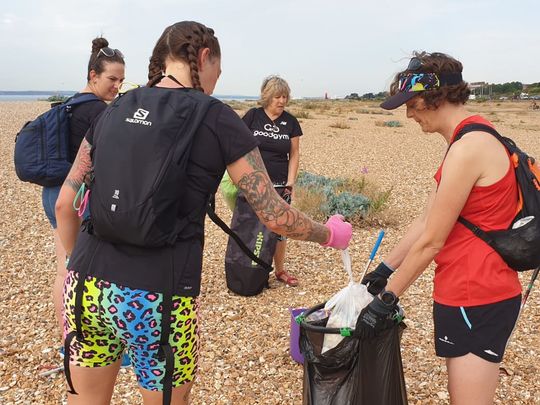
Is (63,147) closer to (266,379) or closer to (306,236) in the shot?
(306,236)

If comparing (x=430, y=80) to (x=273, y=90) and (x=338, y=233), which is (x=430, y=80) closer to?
(x=338, y=233)

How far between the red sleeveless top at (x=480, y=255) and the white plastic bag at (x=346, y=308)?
12.6 inches

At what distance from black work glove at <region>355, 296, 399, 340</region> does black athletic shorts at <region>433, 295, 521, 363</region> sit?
272 mm

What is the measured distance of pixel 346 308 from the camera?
2.07 m

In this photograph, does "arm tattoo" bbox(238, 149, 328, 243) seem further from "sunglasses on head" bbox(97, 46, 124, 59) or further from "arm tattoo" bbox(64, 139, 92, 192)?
"sunglasses on head" bbox(97, 46, 124, 59)

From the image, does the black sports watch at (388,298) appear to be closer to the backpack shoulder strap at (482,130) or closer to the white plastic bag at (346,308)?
the white plastic bag at (346,308)

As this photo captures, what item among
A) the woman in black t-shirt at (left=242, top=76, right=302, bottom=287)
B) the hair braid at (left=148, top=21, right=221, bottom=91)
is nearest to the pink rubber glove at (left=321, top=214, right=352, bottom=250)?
the hair braid at (left=148, top=21, right=221, bottom=91)

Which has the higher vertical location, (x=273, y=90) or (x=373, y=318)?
(x=273, y=90)

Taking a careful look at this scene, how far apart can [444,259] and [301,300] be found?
278 centimetres

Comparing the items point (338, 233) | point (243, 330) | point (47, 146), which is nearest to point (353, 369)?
point (338, 233)

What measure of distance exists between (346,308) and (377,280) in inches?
10.2

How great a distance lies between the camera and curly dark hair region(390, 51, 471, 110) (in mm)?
2008

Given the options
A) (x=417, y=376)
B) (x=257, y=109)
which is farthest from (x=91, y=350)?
(x=257, y=109)

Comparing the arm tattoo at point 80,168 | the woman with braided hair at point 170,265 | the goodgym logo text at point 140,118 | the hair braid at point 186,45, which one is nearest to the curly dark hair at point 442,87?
the woman with braided hair at point 170,265
